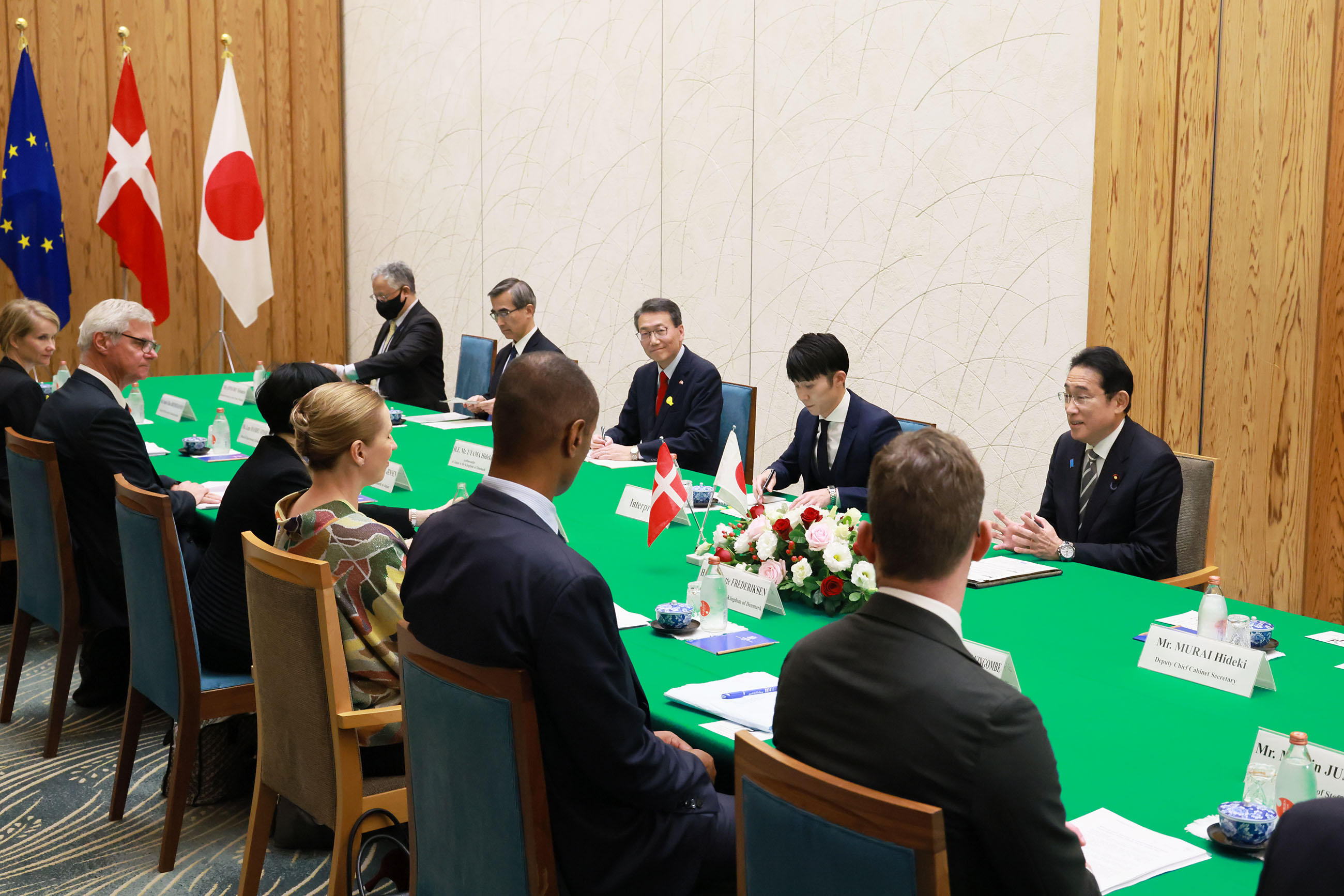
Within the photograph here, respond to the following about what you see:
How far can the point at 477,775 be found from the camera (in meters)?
1.97

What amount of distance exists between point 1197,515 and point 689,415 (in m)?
2.27

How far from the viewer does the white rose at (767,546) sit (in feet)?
9.78

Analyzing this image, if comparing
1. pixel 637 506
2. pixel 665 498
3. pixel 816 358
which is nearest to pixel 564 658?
pixel 665 498

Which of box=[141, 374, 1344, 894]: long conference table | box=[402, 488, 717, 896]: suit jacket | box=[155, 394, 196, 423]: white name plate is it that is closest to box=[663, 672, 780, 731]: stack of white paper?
box=[141, 374, 1344, 894]: long conference table

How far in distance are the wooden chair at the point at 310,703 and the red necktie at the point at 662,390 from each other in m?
3.04

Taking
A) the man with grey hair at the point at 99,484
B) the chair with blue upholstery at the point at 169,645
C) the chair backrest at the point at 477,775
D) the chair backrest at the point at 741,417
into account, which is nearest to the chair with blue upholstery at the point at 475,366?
the chair backrest at the point at 741,417

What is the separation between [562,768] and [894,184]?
4.71 metres

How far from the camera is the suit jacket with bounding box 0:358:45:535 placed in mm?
4977

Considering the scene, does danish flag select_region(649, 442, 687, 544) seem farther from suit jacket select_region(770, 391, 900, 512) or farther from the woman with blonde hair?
suit jacket select_region(770, 391, 900, 512)

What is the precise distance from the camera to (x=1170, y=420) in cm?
511

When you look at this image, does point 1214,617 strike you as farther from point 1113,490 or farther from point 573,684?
point 573,684

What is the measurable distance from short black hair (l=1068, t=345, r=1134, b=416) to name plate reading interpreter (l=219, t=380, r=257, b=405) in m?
4.37

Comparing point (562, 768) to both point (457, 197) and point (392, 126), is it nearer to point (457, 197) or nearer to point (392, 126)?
point (457, 197)

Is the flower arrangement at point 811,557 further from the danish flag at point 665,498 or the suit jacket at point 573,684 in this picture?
the suit jacket at point 573,684
